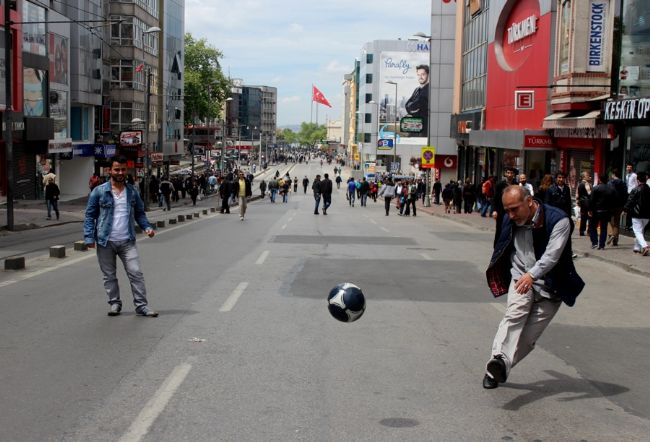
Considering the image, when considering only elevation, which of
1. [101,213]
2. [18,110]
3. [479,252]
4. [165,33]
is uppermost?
[165,33]

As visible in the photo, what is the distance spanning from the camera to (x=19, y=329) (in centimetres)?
872

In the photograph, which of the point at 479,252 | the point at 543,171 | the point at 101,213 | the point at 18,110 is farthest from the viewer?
the point at 18,110

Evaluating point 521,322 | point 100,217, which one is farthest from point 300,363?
point 100,217

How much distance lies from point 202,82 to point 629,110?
8689 cm

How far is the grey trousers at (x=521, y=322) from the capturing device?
641 centimetres

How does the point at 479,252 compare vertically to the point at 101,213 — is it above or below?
below

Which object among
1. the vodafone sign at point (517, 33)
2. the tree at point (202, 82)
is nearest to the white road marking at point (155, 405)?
the vodafone sign at point (517, 33)

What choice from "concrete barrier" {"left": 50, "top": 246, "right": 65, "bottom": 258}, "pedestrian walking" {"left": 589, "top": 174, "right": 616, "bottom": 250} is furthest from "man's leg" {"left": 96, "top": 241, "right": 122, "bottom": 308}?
"pedestrian walking" {"left": 589, "top": 174, "right": 616, "bottom": 250}

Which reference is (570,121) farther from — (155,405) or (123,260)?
(155,405)

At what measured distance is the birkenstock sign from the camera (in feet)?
68.5

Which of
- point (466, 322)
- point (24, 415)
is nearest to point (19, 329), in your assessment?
point (24, 415)

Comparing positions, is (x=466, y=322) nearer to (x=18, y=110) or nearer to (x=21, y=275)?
(x=21, y=275)

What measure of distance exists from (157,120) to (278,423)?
223 feet

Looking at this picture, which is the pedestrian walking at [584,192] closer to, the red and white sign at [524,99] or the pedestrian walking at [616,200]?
the pedestrian walking at [616,200]
